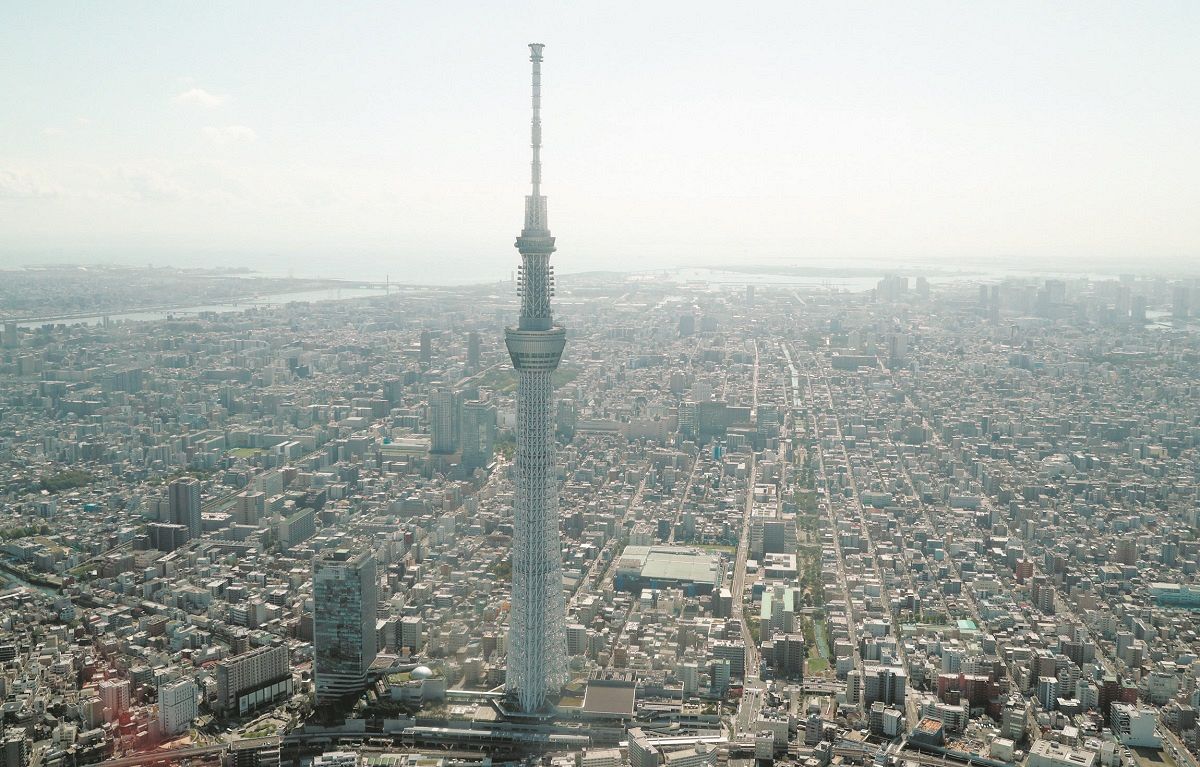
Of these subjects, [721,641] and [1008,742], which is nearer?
[1008,742]

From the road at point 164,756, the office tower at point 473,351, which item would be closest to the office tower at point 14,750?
the road at point 164,756

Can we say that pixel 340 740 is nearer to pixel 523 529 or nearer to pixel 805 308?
pixel 523 529

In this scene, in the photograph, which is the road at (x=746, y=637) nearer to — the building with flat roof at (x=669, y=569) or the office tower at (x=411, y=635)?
the building with flat roof at (x=669, y=569)

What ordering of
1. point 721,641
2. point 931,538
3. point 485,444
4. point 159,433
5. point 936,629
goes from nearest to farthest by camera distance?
point 721,641 → point 936,629 → point 931,538 → point 485,444 → point 159,433

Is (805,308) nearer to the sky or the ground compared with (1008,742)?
nearer to the sky

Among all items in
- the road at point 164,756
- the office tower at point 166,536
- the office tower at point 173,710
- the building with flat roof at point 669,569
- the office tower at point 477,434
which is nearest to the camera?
the road at point 164,756

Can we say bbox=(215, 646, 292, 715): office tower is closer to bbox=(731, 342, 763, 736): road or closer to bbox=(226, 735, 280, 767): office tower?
bbox=(226, 735, 280, 767): office tower

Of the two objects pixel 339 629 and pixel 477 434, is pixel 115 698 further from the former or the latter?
pixel 477 434

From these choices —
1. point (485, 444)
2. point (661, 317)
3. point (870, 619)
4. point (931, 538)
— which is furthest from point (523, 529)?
point (661, 317)
